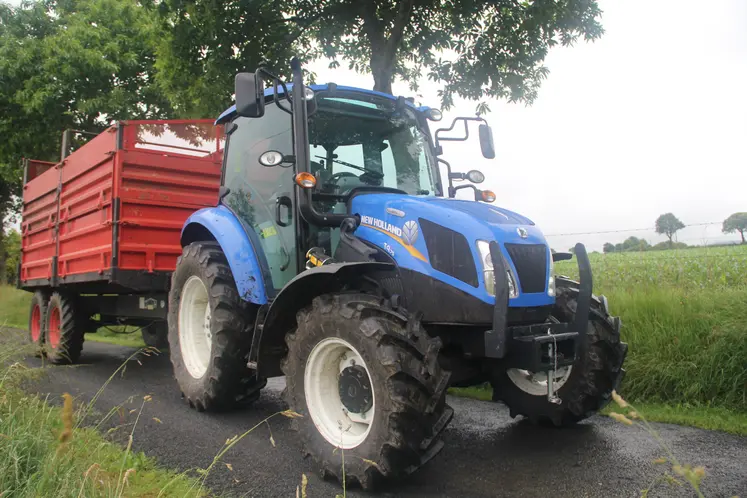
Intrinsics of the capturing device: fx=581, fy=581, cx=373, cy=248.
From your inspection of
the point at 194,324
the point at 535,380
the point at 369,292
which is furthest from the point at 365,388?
the point at 194,324

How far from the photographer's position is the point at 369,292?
11.8ft

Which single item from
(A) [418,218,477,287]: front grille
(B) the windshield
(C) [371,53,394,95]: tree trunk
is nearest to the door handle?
(B) the windshield

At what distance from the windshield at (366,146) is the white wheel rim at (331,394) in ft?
3.91

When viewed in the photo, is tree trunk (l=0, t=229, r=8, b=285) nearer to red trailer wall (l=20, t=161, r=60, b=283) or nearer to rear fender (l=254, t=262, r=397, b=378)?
red trailer wall (l=20, t=161, r=60, b=283)

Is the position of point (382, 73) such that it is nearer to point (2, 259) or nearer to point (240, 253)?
point (240, 253)

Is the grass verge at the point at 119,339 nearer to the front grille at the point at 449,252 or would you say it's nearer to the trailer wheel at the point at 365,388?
the trailer wheel at the point at 365,388

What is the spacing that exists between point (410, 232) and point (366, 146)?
1.14m

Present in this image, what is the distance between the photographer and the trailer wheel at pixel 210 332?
4.40m

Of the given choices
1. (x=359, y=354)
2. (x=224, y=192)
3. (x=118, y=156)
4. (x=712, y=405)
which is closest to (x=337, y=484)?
(x=359, y=354)

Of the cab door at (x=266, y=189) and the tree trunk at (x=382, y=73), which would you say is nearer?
the cab door at (x=266, y=189)

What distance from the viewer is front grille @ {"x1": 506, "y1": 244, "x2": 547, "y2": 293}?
342cm

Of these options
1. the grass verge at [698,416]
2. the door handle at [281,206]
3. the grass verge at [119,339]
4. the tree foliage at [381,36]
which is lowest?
the grass verge at [698,416]

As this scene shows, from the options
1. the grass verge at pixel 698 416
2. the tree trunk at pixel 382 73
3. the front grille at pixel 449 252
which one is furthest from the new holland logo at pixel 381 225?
the tree trunk at pixel 382 73

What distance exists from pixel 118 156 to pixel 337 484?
4.41m
